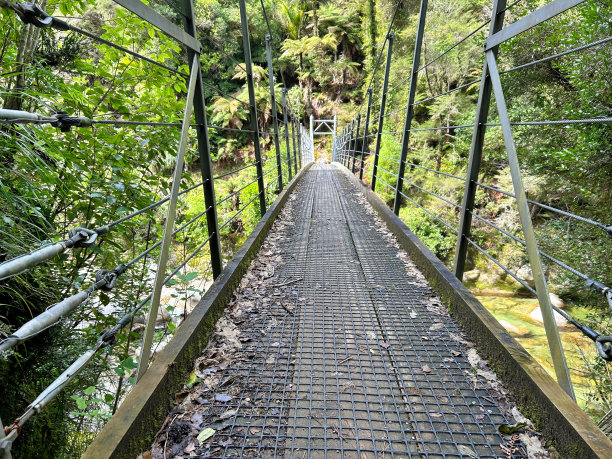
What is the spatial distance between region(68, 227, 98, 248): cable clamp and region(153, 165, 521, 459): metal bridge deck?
611 millimetres

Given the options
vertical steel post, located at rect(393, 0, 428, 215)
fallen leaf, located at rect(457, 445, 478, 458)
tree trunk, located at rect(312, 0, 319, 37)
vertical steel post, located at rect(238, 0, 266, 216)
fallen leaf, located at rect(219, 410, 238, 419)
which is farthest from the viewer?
tree trunk, located at rect(312, 0, 319, 37)

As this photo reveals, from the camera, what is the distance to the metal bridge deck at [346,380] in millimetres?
935

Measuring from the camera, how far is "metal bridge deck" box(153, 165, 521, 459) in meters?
0.94

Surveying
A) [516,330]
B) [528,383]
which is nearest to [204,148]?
[528,383]

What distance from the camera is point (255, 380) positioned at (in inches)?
46.0

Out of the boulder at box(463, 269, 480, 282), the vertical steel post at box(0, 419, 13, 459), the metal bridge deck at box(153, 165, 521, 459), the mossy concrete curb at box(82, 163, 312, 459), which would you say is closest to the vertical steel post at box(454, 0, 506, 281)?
the metal bridge deck at box(153, 165, 521, 459)

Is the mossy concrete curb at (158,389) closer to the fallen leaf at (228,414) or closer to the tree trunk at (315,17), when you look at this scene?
the fallen leaf at (228,414)

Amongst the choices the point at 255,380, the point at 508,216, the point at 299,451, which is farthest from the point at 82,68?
the point at 508,216

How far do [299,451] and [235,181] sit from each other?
1253 cm

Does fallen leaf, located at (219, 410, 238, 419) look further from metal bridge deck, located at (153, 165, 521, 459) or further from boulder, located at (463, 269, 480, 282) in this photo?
boulder, located at (463, 269, 480, 282)

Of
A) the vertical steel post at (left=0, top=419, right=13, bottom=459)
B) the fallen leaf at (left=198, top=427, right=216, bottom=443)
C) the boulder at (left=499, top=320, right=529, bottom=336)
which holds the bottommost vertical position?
the boulder at (left=499, top=320, right=529, bottom=336)

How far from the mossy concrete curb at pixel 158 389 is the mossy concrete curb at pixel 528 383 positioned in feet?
3.51

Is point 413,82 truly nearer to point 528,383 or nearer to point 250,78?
point 250,78

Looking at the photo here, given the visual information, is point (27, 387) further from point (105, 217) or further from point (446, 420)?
point (446, 420)
